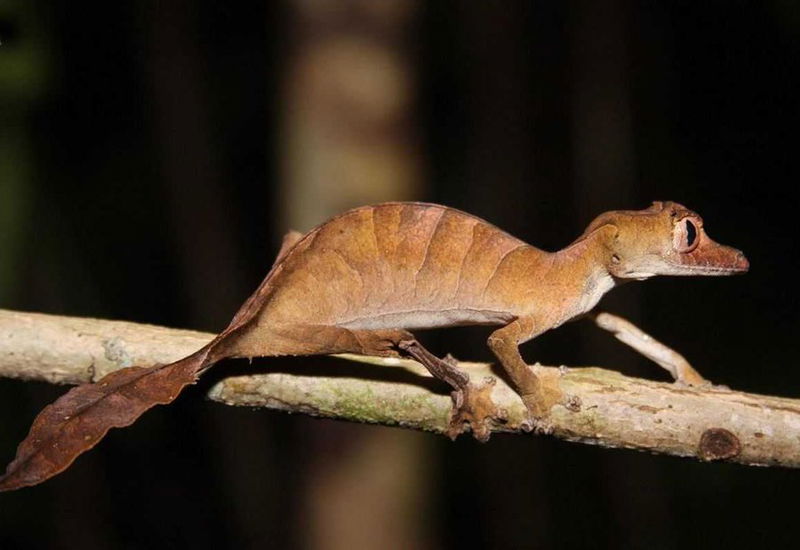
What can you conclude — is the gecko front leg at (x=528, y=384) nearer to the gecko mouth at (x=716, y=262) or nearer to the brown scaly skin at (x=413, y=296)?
the brown scaly skin at (x=413, y=296)

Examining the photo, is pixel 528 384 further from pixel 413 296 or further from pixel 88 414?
pixel 88 414

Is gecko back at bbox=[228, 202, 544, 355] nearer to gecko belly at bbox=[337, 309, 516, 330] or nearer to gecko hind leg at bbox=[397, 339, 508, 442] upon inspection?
gecko belly at bbox=[337, 309, 516, 330]

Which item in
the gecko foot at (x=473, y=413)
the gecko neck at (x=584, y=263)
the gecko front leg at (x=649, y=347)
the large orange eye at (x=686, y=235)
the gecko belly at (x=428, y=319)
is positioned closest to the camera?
the gecko foot at (x=473, y=413)

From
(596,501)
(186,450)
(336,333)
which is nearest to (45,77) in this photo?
(336,333)

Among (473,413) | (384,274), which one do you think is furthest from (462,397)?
(384,274)

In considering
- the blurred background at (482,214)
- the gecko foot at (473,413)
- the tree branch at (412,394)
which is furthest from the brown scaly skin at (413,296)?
the blurred background at (482,214)

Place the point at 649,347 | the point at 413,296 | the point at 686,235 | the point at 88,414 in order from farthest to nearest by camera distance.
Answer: the point at 649,347 < the point at 686,235 < the point at 413,296 < the point at 88,414
